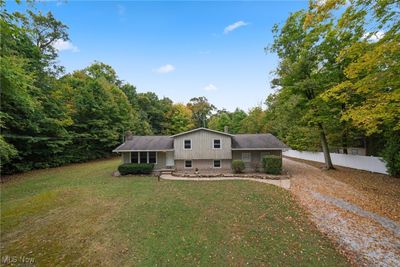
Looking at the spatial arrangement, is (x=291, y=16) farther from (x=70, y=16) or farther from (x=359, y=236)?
(x=70, y=16)

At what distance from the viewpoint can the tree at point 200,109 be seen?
2130 inches

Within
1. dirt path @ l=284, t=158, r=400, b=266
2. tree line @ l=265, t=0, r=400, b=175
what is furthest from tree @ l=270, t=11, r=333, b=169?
dirt path @ l=284, t=158, r=400, b=266

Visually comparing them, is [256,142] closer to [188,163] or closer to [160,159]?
[188,163]

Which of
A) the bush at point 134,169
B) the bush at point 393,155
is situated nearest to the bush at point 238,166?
the bush at point 134,169

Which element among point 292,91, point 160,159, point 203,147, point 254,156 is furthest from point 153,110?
point 292,91

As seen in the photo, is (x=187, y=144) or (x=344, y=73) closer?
(x=344, y=73)

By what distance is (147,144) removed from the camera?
55.8 feet

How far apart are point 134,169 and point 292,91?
15.4m

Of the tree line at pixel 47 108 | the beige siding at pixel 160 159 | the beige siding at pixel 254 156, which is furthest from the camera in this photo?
the beige siding at pixel 160 159

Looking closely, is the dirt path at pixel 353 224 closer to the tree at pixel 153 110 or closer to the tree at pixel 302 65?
the tree at pixel 302 65

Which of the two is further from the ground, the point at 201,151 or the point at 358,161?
the point at 201,151

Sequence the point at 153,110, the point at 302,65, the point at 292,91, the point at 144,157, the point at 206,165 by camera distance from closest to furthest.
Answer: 1. the point at 302,65
2. the point at 292,91
3. the point at 206,165
4. the point at 144,157
5. the point at 153,110

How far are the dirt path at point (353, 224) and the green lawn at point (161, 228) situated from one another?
56 centimetres

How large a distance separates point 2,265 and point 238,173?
533 inches
